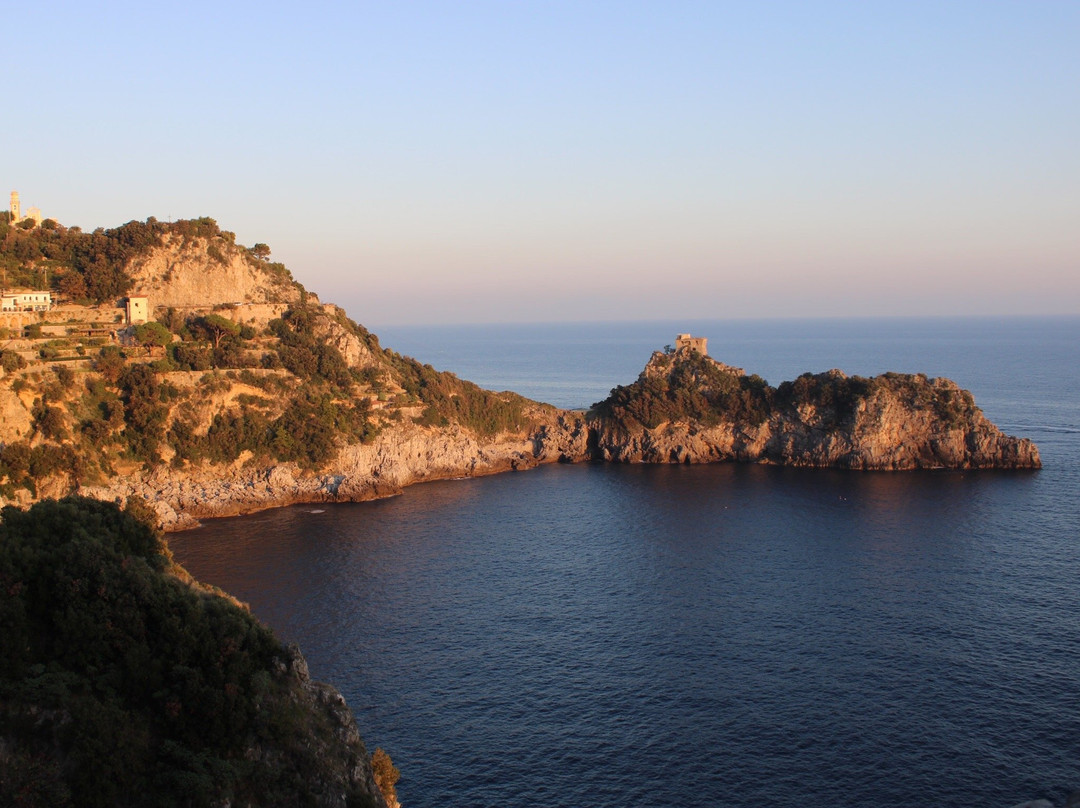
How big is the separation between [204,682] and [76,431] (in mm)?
47637

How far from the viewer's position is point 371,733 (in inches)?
1316

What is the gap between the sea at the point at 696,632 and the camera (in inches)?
1214

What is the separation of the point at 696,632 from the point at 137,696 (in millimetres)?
26273

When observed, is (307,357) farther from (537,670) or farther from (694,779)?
(694,779)

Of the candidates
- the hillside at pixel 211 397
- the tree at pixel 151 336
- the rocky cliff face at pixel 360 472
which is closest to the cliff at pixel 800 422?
the rocky cliff face at pixel 360 472

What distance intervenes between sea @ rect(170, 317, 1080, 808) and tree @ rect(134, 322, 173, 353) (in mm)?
21359

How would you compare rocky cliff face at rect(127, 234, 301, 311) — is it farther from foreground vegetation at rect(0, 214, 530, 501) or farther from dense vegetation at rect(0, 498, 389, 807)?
dense vegetation at rect(0, 498, 389, 807)

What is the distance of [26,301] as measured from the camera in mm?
78688

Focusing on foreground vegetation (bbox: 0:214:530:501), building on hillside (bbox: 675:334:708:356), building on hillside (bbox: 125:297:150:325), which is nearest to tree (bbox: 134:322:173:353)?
foreground vegetation (bbox: 0:214:530:501)

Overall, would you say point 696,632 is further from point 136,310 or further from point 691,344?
point 136,310

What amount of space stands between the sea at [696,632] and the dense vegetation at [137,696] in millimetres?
7100

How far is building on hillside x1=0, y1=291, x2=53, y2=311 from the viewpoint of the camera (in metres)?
77.4

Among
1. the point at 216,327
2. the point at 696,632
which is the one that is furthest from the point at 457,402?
the point at 696,632

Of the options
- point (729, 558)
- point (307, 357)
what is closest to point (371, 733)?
point (729, 558)
